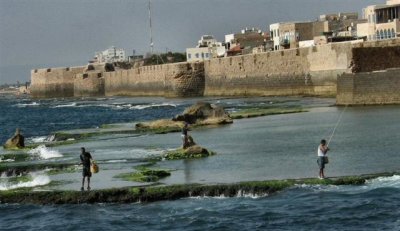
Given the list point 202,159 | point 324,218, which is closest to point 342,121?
point 202,159

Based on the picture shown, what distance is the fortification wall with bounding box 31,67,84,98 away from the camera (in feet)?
496

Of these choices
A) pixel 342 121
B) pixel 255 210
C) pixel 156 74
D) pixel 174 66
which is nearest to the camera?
pixel 255 210

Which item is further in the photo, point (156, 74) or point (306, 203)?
point (156, 74)

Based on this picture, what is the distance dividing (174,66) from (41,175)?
7206 cm

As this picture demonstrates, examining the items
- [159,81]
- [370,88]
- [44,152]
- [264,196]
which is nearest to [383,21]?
[370,88]

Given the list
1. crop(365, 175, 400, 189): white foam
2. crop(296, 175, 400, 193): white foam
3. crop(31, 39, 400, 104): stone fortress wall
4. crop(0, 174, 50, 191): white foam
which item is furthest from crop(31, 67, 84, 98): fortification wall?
crop(365, 175, 400, 189): white foam

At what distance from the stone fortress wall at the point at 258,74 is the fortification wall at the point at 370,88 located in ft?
1.66

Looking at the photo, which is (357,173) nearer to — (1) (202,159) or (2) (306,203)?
(2) (306,203)

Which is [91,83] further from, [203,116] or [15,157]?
[15,157]

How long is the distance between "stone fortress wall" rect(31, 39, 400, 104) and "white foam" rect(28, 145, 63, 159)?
59.8 feet

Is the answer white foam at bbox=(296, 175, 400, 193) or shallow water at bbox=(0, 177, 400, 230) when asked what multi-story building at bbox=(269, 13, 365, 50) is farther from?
shallow water at bbox=(0, 177, 400, 230)

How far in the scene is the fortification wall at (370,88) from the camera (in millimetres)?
48784

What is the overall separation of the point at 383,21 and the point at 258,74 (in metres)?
12.3

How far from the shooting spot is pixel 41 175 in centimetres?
3181
